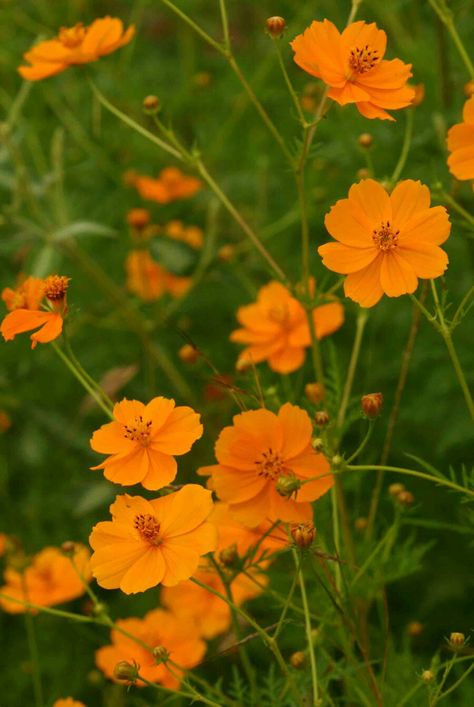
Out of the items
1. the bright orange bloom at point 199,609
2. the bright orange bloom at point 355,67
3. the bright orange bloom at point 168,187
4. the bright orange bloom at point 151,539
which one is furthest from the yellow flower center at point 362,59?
the bright orange bloom at point 168,187

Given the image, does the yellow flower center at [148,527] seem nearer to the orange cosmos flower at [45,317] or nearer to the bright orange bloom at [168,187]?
the orange cosmos flower at [45,317]

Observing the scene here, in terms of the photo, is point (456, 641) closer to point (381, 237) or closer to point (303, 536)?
point (303, 536)

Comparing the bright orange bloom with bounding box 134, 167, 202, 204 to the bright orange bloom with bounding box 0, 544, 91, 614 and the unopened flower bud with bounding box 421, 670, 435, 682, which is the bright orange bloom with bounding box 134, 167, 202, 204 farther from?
the unopened flower bud with bounding box 421, 670, 435, 682

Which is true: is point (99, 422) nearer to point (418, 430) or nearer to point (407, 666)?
point (418, 430)

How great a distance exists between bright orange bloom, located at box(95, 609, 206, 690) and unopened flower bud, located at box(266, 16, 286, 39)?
2.56 ft

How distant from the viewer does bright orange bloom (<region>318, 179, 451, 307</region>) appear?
3.52 feet

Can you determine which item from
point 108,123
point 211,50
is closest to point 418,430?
point 108,123

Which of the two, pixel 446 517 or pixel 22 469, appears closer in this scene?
pixel 446 517

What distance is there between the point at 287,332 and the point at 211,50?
7.98 feet

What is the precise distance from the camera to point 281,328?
1.54 m

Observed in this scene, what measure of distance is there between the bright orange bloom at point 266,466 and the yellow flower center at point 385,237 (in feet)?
0.63

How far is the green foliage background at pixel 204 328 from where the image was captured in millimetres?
1778

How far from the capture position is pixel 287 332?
5.07ft

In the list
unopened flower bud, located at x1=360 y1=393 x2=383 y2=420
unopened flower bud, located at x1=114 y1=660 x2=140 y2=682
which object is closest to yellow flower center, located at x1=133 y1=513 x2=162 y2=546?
unopened flower bud, located at x1=114 y1=660 x2=140 y2=682
